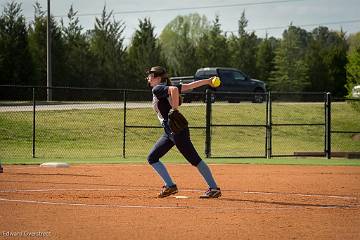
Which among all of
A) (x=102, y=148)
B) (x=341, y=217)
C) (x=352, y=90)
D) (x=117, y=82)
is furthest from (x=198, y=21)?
(x=341, y=217)

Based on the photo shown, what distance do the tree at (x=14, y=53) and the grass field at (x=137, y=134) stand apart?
9.97m

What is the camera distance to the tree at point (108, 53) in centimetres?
4397

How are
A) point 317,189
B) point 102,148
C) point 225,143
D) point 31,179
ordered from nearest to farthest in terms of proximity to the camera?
point 317,189 → point 31,179 → point 102,148 → point 225,143

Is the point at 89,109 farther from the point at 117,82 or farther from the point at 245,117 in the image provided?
the point at 117,82

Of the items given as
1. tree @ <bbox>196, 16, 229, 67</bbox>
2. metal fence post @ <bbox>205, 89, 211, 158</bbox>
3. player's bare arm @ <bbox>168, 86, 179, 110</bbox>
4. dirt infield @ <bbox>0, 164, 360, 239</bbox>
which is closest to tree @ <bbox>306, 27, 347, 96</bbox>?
tree @ <bbox>196, 16, 229, 67</bbox>

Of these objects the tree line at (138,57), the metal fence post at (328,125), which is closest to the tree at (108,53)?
the tree line at (138,57)

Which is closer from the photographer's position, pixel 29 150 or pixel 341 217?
pixel 341 217

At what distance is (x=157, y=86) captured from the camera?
1057cm

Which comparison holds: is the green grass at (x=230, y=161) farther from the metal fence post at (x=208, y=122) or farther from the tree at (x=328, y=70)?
the tree at (x=328, y=70)

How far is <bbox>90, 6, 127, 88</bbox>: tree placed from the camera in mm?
43969

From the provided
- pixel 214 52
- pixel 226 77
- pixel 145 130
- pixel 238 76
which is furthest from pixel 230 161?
pixel 214 52

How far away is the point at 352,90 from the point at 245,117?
5.81 metres

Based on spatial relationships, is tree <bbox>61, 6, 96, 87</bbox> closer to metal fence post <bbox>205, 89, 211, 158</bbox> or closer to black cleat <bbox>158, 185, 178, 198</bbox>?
metal fence post <bbox>205, 89, 211, 158</bbox>

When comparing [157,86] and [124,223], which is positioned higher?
[157,86]
